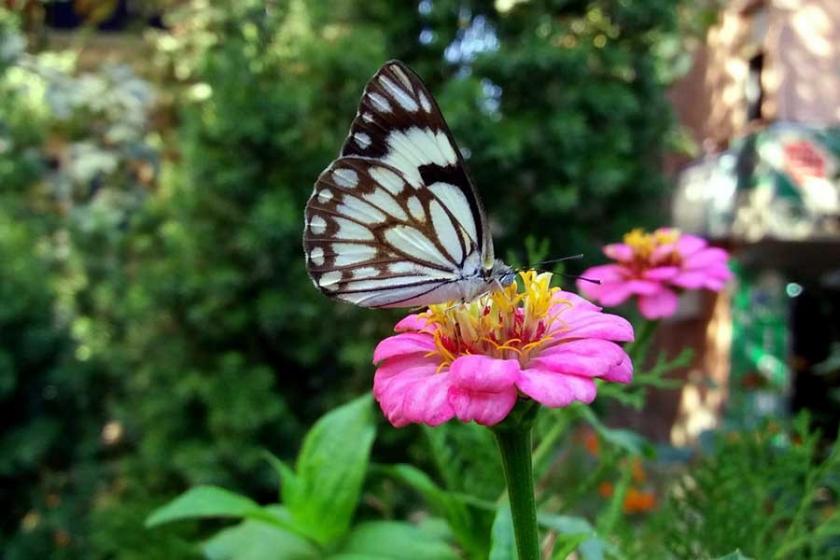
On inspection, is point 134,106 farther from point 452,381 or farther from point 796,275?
point 796,275

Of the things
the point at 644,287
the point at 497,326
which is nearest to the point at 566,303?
the point at 497,326

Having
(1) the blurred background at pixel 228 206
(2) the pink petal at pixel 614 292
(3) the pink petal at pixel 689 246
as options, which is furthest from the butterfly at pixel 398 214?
(1) the blurred background at pixel 228 206

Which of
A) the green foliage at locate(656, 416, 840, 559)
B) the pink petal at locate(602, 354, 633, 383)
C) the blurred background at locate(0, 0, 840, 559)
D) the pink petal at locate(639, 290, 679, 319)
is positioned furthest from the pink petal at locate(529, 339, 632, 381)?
the blurred background at locate(0, 0, 840, 559)

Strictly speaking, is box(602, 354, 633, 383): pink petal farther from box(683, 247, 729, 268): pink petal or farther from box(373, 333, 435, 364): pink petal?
box(683, 247, 729, 268): pink petal

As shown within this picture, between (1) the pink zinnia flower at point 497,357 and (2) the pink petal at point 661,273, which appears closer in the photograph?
(1) the pink zinnia flower at point 497,357

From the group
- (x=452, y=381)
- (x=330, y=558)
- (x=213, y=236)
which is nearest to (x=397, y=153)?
(x=452, y=381)

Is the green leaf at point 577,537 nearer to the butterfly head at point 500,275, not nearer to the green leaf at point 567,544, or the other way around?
the green leaf at point 567,544

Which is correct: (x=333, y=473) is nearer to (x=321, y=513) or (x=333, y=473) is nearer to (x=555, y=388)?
(x=321, y=513)
